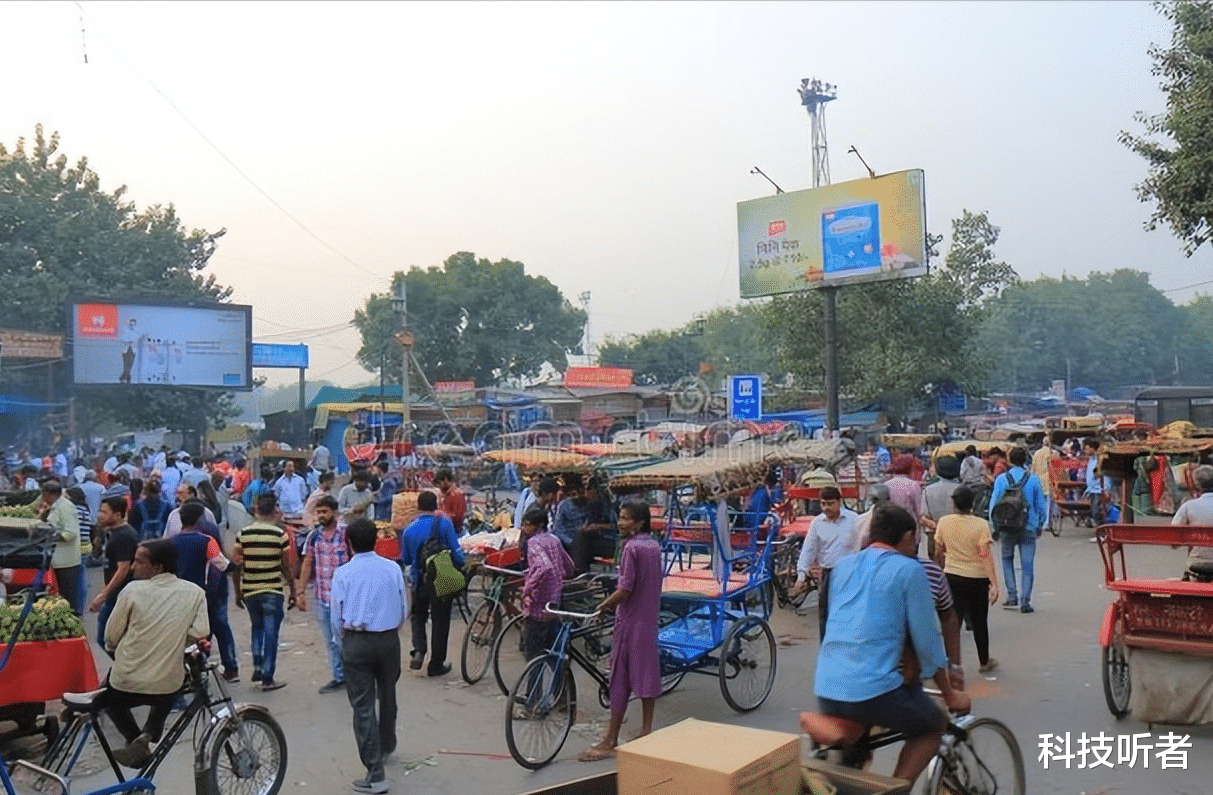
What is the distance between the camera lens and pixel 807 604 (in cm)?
1193

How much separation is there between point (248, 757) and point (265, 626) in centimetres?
298

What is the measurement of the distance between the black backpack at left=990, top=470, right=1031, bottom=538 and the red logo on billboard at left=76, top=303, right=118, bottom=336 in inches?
1150

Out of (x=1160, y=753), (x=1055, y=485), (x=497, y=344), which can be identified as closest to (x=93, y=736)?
(x=1160, y=753)

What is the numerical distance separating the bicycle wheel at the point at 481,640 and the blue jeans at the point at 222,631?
198cm

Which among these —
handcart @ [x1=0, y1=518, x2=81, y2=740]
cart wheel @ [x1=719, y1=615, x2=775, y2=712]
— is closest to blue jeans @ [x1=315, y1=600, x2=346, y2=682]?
handcart @ [x1=0, y1=518, x2=81, y2=740]

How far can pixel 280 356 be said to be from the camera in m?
47.5

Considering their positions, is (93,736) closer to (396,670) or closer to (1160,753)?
(396,670)

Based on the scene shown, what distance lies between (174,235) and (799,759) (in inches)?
1387

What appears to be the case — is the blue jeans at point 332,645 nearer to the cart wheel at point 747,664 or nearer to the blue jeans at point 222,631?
the blue jeans at point 222,631

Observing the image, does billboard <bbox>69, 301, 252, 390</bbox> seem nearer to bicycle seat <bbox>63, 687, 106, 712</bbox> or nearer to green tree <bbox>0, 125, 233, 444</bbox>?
green tree <bbox>0, 125, 233, 444</bbox>

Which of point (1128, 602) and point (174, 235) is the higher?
point (174, 235)

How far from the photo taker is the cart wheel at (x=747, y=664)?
7.16 m

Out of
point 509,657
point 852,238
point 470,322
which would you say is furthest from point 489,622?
point 470,322

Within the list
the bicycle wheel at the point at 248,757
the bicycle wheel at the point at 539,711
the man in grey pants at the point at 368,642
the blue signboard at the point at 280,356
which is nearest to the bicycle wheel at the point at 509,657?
the bicycle wheel at the point at 539,711
